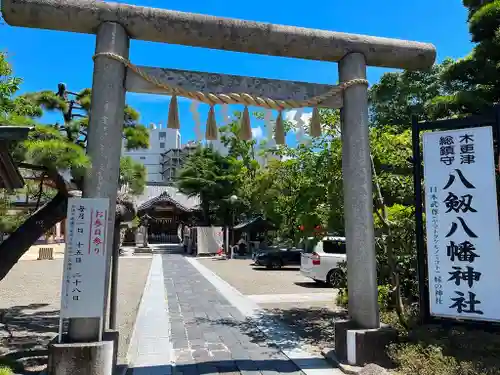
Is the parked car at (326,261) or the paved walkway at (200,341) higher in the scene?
the parked car at (326,261)

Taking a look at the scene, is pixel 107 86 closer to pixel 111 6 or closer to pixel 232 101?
pixel 111 6

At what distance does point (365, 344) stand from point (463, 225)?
2036 millimetres

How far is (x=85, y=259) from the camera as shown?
480cm

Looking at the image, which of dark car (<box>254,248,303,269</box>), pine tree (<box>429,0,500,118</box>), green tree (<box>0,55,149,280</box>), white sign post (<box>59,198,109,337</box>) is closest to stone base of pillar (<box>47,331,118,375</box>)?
white sign post (<box>59,198,109,337</box>)

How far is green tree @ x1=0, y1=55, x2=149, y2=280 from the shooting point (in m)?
4.83

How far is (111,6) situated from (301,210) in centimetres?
499

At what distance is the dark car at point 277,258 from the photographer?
2205cm

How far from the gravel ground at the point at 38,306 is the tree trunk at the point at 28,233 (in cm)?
154

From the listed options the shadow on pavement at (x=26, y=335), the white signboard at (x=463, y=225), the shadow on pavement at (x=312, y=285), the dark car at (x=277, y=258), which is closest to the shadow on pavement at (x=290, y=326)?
the white signboard at (x=463, y=225)

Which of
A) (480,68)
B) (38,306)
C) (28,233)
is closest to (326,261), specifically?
(480,68)

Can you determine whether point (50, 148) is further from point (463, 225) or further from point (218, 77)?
point (463, 225)

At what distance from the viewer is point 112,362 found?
16.0ft

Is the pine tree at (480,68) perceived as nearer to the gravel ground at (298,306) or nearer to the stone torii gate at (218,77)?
the stone torii gate at (218,77)

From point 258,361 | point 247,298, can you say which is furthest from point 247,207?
point 258,361
